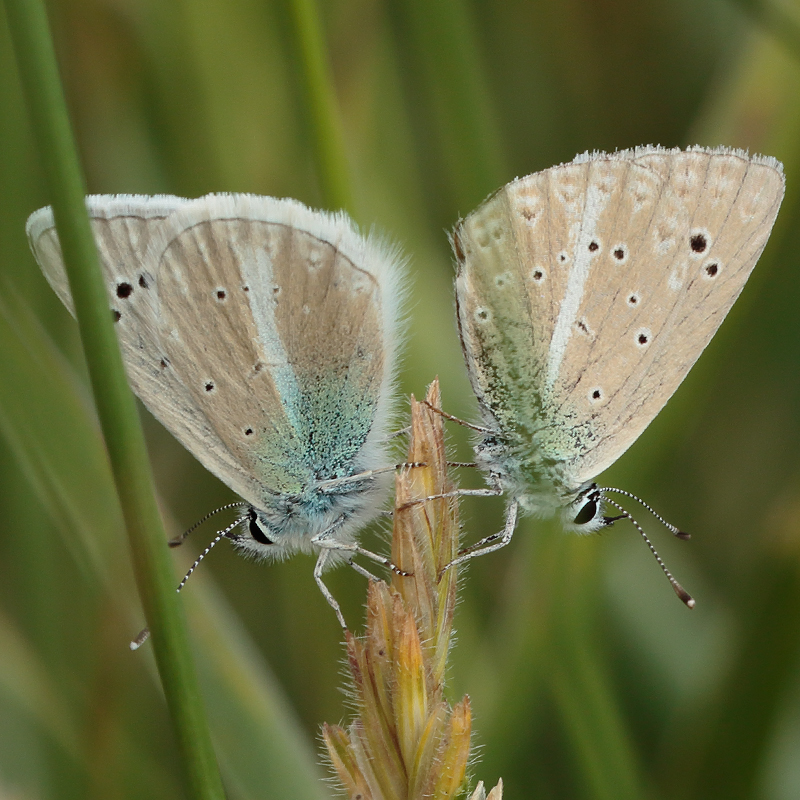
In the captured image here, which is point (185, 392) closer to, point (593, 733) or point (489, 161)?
point (489, 161)

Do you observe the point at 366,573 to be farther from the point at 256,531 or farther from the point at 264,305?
the point at 264,305

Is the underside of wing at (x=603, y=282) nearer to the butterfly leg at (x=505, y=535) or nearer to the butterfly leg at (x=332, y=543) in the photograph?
the butterfly leg at (x=505, y=535)

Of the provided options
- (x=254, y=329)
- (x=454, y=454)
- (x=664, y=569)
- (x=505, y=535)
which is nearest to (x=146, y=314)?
(x=254, y=329)

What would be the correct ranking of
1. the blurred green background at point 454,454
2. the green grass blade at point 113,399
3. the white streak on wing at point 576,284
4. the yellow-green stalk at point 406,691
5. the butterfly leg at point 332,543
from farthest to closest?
the white streak on wing at point 576,284 → the butterfly leg at point 332,543 → the blurred green background at point 454,454 → the yellow-green stalk at point 406,691 → the green grass blade at point 113,399

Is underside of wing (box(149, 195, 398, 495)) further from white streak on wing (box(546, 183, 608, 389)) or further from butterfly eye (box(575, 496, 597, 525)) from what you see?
butterfly eye (box(575, 496, 597, 525))

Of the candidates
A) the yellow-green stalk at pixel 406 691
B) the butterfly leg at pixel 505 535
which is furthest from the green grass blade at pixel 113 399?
the butterfly leg at pixel 505 535

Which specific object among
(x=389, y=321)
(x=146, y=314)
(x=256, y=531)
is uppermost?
(x=146, y=314)

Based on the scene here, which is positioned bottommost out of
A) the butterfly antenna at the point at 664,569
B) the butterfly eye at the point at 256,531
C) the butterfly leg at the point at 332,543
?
the butterfly antenna at the point at 664,569

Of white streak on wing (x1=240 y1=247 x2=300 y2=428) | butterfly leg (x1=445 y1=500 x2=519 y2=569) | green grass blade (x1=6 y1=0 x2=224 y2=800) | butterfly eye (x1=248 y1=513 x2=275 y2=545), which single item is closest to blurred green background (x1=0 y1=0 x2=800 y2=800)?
butterfly leg (x1=445 y1=500 x2=519 y2=569)
